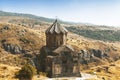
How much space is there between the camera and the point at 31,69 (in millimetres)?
54125

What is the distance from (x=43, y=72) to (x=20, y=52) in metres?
82.5

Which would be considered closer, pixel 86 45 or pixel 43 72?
pixel 43 72

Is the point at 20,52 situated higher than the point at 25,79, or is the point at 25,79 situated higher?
the point at 25,79

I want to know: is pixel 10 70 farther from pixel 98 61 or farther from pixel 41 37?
pixel 41 37

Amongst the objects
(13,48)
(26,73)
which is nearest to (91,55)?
(13,48)

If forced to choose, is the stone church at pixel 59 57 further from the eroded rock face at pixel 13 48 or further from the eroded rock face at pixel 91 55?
the eroded rock face at pixel 13 48

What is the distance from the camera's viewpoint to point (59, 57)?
5969cm

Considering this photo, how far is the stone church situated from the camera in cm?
5931

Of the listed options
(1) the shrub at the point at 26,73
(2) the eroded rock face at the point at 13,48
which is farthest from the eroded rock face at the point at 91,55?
(1) the shrub at the point at 26,73

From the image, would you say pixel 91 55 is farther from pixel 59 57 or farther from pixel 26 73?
pixel 26 73

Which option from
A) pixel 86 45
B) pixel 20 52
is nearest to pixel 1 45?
pixel 20 52

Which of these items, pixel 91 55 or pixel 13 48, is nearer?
pixel 91 55

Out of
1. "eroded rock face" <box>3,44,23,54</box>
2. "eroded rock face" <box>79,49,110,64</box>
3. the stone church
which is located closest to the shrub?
the stone church

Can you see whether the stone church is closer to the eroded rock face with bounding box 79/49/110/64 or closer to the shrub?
the shrub
